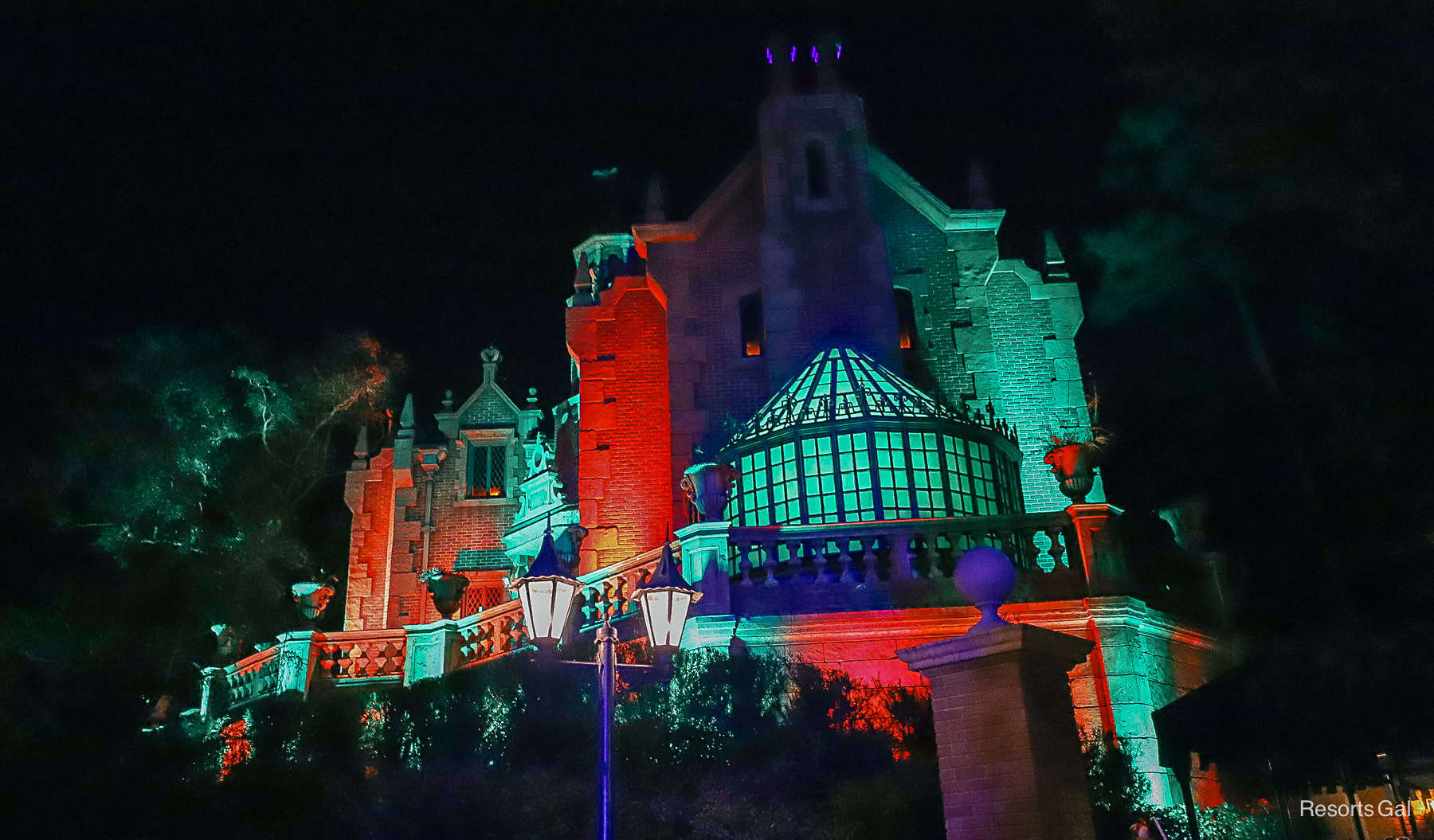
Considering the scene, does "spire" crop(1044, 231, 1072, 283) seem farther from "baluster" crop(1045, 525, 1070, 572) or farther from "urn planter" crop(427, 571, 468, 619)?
"urn planter" crop(427, 571, 468, 619)

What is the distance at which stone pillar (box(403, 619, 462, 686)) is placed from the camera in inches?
656

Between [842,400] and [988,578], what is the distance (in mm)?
10477

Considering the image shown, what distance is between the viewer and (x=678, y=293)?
75.3 feet

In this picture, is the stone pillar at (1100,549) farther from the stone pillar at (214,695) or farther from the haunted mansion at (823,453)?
the stone pillar at (214,695)

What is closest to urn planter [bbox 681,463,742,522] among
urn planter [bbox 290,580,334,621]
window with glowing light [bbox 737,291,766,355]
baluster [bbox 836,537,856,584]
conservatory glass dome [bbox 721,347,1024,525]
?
baluster [bbox 836,537,856,584]

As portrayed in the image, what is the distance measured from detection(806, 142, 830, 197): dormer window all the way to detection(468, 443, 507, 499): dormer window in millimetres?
13907

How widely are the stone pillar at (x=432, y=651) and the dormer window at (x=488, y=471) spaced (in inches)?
611

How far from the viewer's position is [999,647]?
8.34 meters

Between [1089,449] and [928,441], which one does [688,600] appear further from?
[928,441]

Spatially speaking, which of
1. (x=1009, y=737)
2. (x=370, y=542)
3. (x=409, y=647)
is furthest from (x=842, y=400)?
(x=370, y=542)

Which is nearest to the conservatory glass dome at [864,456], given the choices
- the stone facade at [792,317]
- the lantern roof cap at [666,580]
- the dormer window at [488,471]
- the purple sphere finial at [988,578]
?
the stone facade at [792,317]

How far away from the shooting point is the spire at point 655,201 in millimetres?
23453

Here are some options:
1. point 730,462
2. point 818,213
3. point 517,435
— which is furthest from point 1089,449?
point 517,435

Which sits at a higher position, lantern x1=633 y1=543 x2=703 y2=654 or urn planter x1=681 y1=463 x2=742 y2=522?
urn planter x1=681 y1=463 x2=742 y2=522
